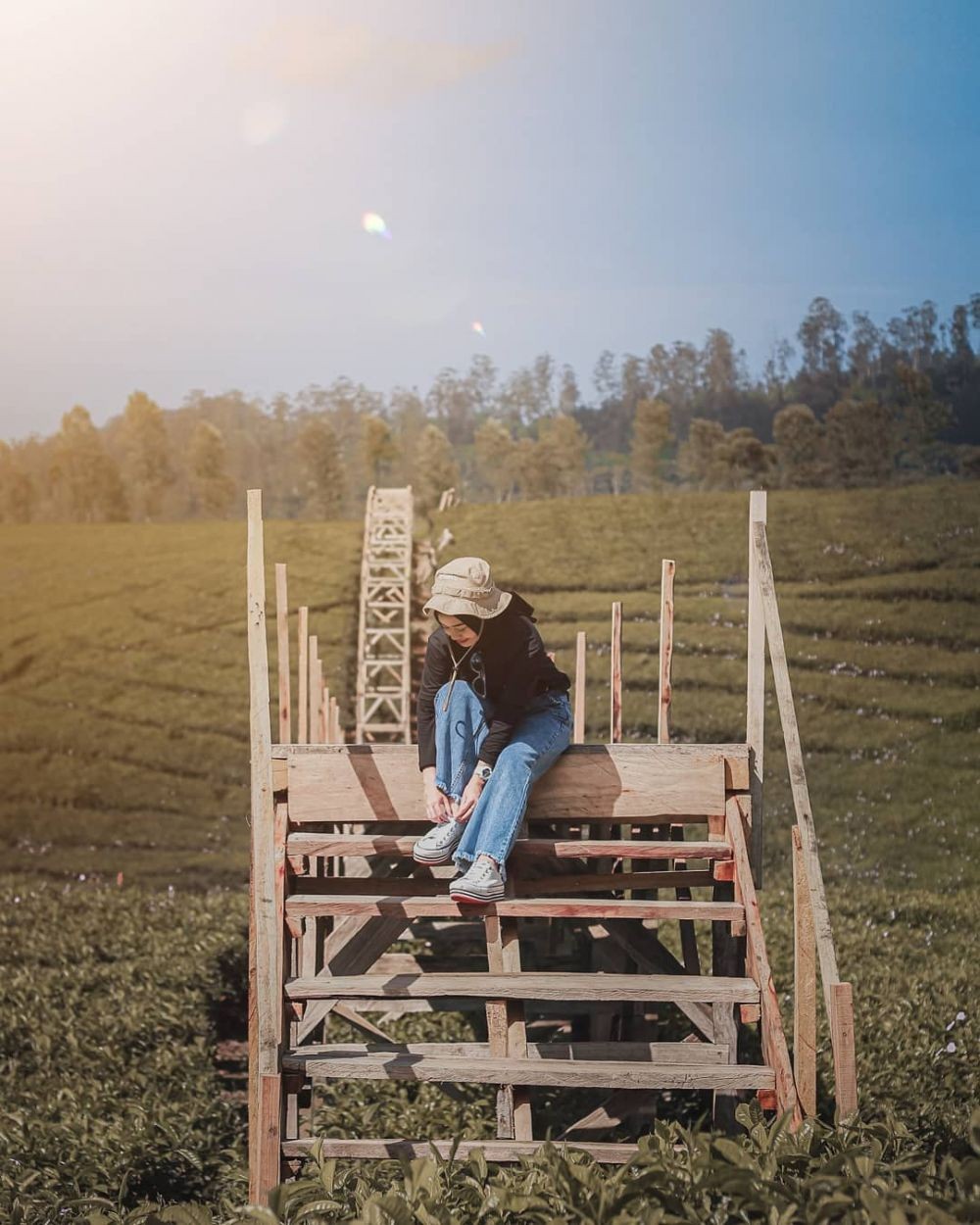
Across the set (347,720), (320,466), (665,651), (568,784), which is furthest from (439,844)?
(320,466)

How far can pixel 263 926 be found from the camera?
16.0 ft

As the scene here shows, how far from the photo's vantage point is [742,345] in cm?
1489

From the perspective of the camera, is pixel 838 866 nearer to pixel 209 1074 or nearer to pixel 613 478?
pixel 613 478

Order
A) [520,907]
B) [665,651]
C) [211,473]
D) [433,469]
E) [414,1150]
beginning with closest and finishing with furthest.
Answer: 1. [414,1150]
2. [520,907]
3. [665,651]
4. [433,469]
5. [211,473]

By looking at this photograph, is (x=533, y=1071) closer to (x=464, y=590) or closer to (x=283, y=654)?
(x=464, y=590)

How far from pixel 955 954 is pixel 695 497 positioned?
21.7 ft

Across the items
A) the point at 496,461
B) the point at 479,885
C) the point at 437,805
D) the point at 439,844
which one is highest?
the point at 496,461

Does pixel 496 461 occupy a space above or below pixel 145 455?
below

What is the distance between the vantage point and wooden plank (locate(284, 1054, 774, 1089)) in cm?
470

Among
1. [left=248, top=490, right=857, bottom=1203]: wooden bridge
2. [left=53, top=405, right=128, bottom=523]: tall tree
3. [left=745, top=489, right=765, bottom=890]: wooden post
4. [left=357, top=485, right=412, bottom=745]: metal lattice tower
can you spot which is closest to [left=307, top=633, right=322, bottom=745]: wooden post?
[left=248, top=490, right=857, bottom=1203]: wooden bridge

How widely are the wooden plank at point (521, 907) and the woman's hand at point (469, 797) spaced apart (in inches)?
13.7

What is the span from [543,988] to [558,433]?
1178 centimetres

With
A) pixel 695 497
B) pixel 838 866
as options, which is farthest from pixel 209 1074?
pixel 695 497

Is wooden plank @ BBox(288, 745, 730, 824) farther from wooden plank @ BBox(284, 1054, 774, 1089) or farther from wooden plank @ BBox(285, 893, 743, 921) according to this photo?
wooden plank @ BBox(284, 1054, 774, 1089)
